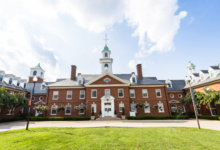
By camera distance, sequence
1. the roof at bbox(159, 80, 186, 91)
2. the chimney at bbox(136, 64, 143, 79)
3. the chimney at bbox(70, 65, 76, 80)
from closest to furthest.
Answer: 1. the chimney at bbox(70, 65, 76, 80)
2. the chimney at bbox(136, 64, 143, 79)
3. the roof at bbox(159, 80, 186, 91)

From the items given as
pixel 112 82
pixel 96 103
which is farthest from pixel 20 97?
pixel 112 82

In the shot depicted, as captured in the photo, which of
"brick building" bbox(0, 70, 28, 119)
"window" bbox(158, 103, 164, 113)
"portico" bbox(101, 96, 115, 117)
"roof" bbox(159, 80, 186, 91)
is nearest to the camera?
"brick building" bbox(0, 70, 28, 119)

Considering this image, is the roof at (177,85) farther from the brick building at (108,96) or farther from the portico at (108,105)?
the portico at (108,105)

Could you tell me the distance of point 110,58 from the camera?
3847 cm

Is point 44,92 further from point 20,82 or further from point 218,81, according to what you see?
point 218,81

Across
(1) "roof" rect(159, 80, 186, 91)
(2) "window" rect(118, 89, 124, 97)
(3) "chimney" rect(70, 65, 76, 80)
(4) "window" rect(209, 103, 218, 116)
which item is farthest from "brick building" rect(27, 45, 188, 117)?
(4) "window" rect(209, 103, 218, 116)

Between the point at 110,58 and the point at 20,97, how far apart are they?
25.7 m

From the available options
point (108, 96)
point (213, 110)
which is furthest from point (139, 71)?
point (213, 110)

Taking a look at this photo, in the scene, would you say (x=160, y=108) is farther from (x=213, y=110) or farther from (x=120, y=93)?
(x=213, y=110)

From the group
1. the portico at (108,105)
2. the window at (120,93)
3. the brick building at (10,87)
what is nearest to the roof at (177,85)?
the window at (120,93)

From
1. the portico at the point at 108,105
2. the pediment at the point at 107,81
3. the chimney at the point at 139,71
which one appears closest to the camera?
the portico at the point at 108,105

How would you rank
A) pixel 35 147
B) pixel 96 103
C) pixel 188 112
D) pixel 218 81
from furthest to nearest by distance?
1. pixel 188 112
2. pixel 96 103
3. pixel 218 81
4. pixel 35 147

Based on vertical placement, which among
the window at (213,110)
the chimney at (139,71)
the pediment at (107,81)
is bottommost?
the window at (213,110)

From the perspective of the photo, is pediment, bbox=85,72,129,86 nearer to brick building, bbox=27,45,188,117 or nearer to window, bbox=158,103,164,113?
brick building, bbox=27,45,188,117
